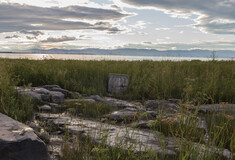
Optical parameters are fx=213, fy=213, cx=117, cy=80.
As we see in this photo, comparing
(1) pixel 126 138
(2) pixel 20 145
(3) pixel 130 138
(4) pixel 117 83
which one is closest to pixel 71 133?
(3) pixel 130 138

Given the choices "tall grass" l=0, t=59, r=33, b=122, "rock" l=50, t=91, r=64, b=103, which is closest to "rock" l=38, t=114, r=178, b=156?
"tall grass" l=0, t=59, r=33, b=122

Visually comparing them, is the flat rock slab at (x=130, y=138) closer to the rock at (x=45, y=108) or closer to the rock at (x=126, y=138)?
the rock at (x=126, y=138)

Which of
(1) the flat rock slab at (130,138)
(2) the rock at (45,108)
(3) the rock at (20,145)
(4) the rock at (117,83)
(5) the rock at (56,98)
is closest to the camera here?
(3) the rock at (20,145)

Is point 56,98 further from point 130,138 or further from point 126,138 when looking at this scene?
point 126,138

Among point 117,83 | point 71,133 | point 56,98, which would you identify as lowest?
point 71,133

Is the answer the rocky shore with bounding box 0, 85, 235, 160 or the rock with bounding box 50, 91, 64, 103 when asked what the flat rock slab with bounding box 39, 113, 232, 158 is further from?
the rock with bounding box 50, 91, 64, 103

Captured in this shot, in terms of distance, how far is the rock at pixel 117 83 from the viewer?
6.62 meters

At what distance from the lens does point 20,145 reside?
189 centimetres

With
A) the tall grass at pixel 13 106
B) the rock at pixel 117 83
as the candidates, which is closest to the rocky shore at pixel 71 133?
the tall grass at pixel 13 106

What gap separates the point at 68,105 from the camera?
462 centimetres

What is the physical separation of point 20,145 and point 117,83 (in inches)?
190

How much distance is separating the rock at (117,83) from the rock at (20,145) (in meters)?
4.59

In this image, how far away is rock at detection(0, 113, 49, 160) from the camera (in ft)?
6.07

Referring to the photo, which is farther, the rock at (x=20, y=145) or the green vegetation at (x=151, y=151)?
the green vegetation at (x=151, y=151)
